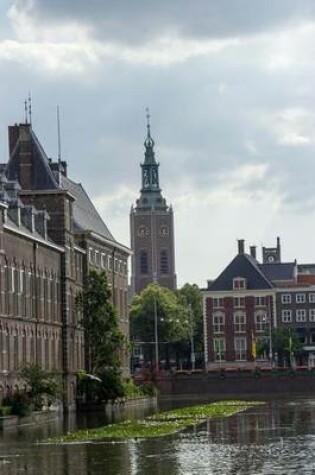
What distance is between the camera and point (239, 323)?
603ft

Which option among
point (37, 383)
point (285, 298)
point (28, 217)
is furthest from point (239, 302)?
point (37, 383)

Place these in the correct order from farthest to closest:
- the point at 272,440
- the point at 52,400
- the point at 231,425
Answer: the point at 52,400, the point at 231,425, the point at 272,440

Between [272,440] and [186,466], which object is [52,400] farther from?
[186,466]

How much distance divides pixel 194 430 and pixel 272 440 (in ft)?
32.5

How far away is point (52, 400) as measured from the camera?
94.0 m

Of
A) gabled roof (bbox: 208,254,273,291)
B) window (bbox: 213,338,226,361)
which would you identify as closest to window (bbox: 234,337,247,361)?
window (bbox: 213,338,226,361)

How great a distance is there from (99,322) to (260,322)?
79.2 m

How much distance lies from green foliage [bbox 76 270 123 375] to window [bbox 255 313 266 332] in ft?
253

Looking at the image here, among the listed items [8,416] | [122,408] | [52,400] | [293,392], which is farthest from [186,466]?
[293,392]

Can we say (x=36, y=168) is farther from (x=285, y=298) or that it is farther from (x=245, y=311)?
(x=285, y=298)

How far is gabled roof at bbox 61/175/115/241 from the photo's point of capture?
120 metres

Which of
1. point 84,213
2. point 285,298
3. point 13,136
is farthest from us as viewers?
point 285,298

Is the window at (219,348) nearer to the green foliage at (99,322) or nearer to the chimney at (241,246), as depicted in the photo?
the chimney at (241,246)

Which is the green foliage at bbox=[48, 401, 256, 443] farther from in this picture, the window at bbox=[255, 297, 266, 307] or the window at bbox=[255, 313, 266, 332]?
the window at bbox=[255, 313, 266, 332]
